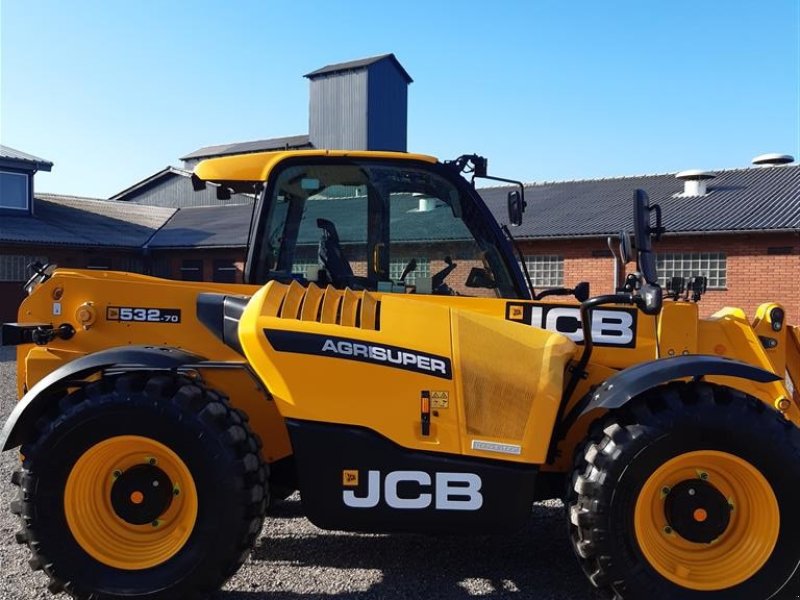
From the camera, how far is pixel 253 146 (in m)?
43.9

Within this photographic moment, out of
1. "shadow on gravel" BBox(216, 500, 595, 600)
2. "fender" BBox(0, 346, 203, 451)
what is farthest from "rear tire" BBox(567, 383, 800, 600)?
"fender" BBox(0, 346, 203, 451)

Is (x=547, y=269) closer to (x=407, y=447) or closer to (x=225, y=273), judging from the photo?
(x=225, y=273)

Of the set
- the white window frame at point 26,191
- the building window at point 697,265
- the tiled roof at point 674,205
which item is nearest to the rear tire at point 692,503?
the tiled roof at point 674,205

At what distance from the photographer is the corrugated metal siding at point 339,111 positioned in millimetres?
39000

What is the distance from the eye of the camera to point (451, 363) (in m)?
3.46

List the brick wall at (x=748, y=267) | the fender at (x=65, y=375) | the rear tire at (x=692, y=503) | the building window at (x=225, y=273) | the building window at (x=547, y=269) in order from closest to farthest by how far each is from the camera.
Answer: the rear tire at (x=692, y=503), the fender at (x=65, y=375), the building window at (x=225, y=273), the brick wall at (x=748, y=267), the building window at (x=547, y=269)

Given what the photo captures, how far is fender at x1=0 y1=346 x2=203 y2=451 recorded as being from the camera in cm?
354

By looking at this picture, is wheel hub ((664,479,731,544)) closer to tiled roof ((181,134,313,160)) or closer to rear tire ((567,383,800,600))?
rear tire ((567,383,800,600))

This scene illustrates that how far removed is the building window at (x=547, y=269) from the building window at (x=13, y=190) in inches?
718

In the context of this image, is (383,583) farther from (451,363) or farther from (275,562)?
(451,363)

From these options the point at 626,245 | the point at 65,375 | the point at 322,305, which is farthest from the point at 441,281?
the point at 65,375

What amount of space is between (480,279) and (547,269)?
749 inches

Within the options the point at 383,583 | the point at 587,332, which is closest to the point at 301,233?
the point at 587,332

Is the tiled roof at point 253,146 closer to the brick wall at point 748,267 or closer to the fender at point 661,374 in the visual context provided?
the brick wall at point 748,267
